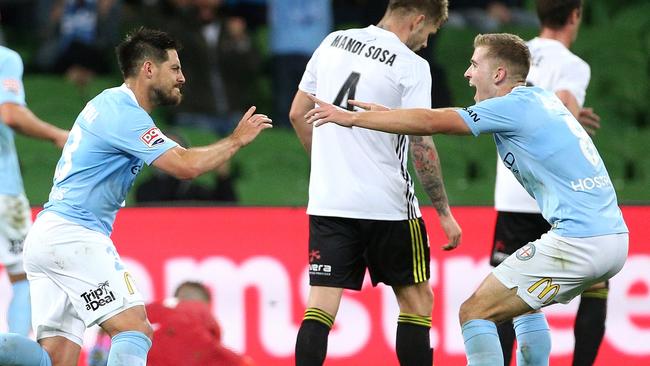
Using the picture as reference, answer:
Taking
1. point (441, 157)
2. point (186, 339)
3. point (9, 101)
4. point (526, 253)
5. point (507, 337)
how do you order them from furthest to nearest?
point (441, 157), point (9, 101), point (507, 337), point (186, 339), point (526, 253)

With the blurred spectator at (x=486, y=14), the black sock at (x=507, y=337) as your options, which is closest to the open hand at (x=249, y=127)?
the black sock at (x=507, y=337)

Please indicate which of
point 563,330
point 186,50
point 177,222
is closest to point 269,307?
point 177,222

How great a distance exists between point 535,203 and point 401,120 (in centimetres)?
185

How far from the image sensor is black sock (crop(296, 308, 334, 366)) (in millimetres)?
6301

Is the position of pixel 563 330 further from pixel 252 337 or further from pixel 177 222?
pixel 177 222

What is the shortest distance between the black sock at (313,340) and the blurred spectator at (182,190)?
13.0 feet

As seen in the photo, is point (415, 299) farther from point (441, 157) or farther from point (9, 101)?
point (441, 157)

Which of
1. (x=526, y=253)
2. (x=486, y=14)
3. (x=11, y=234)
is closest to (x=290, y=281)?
(x=11, y=234)

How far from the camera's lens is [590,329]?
7.28 metres

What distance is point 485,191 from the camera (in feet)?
35.9

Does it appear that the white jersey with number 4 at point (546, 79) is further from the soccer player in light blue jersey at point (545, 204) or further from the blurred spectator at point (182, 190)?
the blurred spectator at point (182, 190)

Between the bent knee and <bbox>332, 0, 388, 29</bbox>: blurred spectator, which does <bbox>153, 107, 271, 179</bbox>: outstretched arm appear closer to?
the bent knee

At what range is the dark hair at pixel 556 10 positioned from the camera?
745cm

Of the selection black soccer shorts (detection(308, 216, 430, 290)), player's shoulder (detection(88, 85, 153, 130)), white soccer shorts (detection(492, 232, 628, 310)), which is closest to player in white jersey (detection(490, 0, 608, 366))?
black soccer shorts (detection(308, 216, 430, 290))
